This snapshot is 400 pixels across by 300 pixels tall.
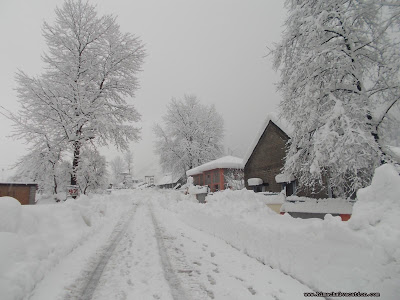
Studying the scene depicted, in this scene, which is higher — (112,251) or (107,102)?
(107,102)

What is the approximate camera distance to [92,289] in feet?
12.0

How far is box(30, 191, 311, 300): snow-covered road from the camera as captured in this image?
11.4 ft

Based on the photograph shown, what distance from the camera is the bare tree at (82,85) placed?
491 inches

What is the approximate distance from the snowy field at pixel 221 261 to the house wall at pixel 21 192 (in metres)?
6.49

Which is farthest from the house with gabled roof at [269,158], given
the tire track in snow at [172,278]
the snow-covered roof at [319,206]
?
the tire track in snow at [172,278]

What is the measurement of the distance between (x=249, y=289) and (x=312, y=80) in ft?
24.3

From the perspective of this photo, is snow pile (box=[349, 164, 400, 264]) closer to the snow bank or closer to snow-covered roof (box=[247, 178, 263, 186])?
the snow bank

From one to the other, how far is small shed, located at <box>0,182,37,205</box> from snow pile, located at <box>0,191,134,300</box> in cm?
568

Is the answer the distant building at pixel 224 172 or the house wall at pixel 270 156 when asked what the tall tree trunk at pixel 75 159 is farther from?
the distant building at pixel 224 172

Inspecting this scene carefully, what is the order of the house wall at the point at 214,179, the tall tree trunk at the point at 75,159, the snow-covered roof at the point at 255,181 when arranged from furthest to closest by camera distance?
the house wall at the point at 214,179 → the snow-covered roof at the point at 255,181 → the tall tree trunk at the point at 75,159

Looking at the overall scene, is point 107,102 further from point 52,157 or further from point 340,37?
point 340,37

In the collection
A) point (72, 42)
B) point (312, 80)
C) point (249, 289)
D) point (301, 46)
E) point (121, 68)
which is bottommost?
point (249, 289)

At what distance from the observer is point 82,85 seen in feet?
47.0

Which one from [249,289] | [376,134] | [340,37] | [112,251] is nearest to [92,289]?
[112,251]
